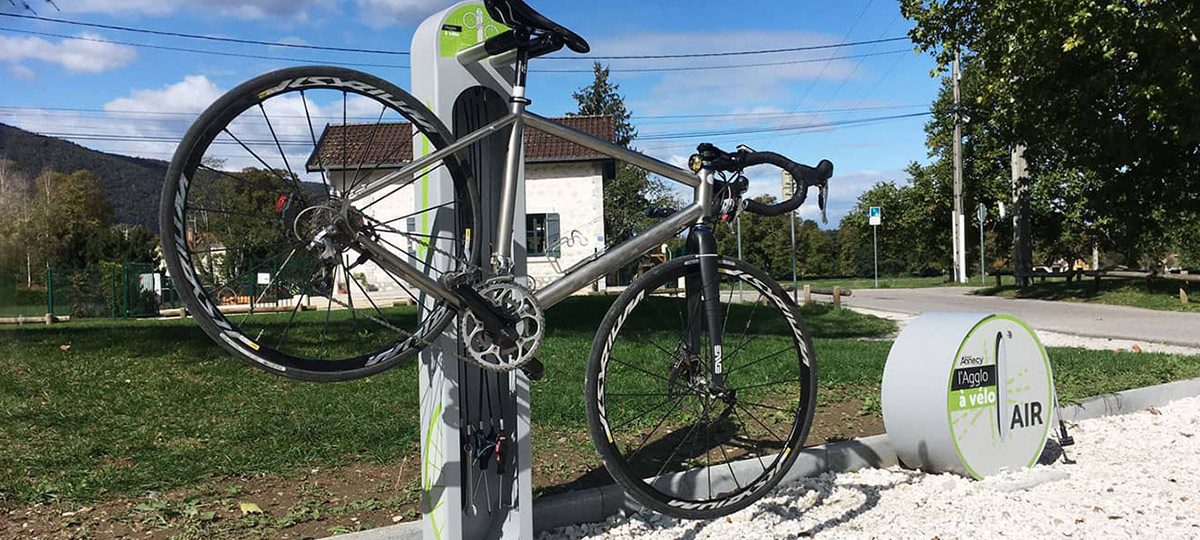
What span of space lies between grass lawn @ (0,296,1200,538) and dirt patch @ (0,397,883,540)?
0.01 meters

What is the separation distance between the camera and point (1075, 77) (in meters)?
16.4

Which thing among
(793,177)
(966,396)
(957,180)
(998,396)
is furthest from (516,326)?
(957,180)

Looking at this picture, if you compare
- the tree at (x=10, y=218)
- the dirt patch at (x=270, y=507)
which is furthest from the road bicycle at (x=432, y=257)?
the tree at (x=10, y=218)

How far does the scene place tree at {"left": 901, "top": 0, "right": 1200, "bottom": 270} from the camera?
13336mm

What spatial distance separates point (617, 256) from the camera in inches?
126

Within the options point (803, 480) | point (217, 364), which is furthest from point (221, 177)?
point (217, 364)

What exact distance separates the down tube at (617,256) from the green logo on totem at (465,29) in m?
0.93

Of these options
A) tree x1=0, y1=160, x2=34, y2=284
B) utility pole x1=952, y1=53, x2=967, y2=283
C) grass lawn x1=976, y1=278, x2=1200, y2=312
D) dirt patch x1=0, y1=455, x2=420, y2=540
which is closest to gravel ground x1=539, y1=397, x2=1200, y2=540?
dirt patch x1=0, y1=455, x2=420, y2=540

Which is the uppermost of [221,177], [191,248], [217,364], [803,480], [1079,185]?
[1079,185]

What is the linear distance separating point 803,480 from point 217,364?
15.9 feet

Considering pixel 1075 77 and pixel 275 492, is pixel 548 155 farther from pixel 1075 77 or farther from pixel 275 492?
pixel 275 492

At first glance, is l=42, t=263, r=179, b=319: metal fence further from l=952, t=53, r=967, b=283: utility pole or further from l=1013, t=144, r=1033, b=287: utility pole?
l=952, t=53, r=967, b=283: utility pole

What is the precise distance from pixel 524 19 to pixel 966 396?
3049mm

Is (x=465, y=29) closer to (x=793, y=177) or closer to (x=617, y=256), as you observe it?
(x=617, y=256)
